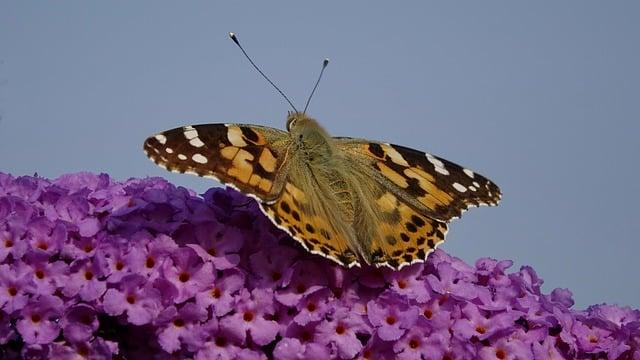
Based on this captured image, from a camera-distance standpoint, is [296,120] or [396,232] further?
[296,120]

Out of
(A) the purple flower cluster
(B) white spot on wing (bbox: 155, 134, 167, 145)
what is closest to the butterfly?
(B) white spot on wing (bbox: 155, 134, 167, 145)

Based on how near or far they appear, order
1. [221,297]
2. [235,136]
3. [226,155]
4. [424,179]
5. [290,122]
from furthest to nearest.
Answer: [424,179], [290,122], [235,136], [226,155], [221,297]

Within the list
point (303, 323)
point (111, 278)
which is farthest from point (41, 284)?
point (303, 323)

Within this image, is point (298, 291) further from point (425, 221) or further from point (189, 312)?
point (425, 221)

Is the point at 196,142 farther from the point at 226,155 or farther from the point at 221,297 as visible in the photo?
the point at 221,297

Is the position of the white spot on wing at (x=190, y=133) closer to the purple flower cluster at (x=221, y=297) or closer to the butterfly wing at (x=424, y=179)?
the purple flower cluster at (x=221, y=297)

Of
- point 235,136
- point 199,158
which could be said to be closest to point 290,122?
point 235,136

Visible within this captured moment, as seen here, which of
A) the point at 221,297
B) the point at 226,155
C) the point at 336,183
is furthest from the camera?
the point at 336,183
